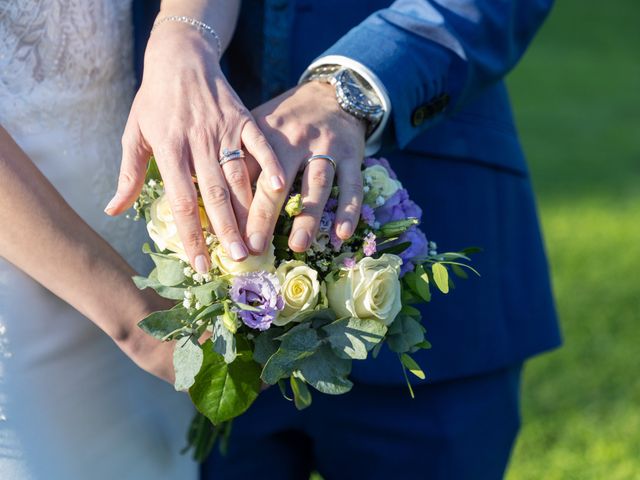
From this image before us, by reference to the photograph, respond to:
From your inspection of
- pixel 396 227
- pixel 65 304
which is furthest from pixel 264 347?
pixel 65 304

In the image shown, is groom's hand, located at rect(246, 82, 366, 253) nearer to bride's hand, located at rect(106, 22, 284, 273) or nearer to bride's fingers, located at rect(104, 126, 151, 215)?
bride's hand, located at rect(106, 22, 284, 273)

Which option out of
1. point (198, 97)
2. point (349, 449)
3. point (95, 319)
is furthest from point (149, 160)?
point (349, 449)

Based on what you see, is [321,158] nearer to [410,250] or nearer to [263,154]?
[263,154]

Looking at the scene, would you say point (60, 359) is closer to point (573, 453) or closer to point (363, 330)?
point (363, 330)

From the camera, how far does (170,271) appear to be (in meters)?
1.31

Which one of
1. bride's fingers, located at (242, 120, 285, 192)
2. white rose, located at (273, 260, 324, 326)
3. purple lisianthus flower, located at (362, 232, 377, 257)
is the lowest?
purple lisianthus flower, located at (362, 232, 377, 257)

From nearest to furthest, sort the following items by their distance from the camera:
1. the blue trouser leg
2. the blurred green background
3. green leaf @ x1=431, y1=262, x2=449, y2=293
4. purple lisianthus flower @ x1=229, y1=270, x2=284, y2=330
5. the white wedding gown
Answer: purple lisianthus flower @ x1=229, y1=270, x2=284, y2=330 → green leaf @ x1=431, y1=262, x2=449, y2=293 → the white wedding gown → the blue trouser leg → the blurred green background

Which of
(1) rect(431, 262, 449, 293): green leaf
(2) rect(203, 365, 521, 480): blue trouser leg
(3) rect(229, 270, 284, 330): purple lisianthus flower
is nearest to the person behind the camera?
(3) rect(229, 270, 284, 330): purple lisianthus flower

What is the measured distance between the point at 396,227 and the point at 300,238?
0.16m

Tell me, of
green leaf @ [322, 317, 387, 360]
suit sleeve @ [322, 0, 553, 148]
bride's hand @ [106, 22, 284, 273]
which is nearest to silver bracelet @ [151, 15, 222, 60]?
bride's hand @ [106, 22, 284, 273]

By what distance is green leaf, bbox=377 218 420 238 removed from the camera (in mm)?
1353

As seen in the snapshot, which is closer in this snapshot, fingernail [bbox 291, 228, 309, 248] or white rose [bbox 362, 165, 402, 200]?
fingernail [bbox 291, 228, 309, 248]

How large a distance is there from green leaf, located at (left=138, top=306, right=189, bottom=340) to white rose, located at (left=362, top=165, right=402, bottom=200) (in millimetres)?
342

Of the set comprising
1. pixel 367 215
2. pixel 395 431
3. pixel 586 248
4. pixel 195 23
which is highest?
pixel 195 23
